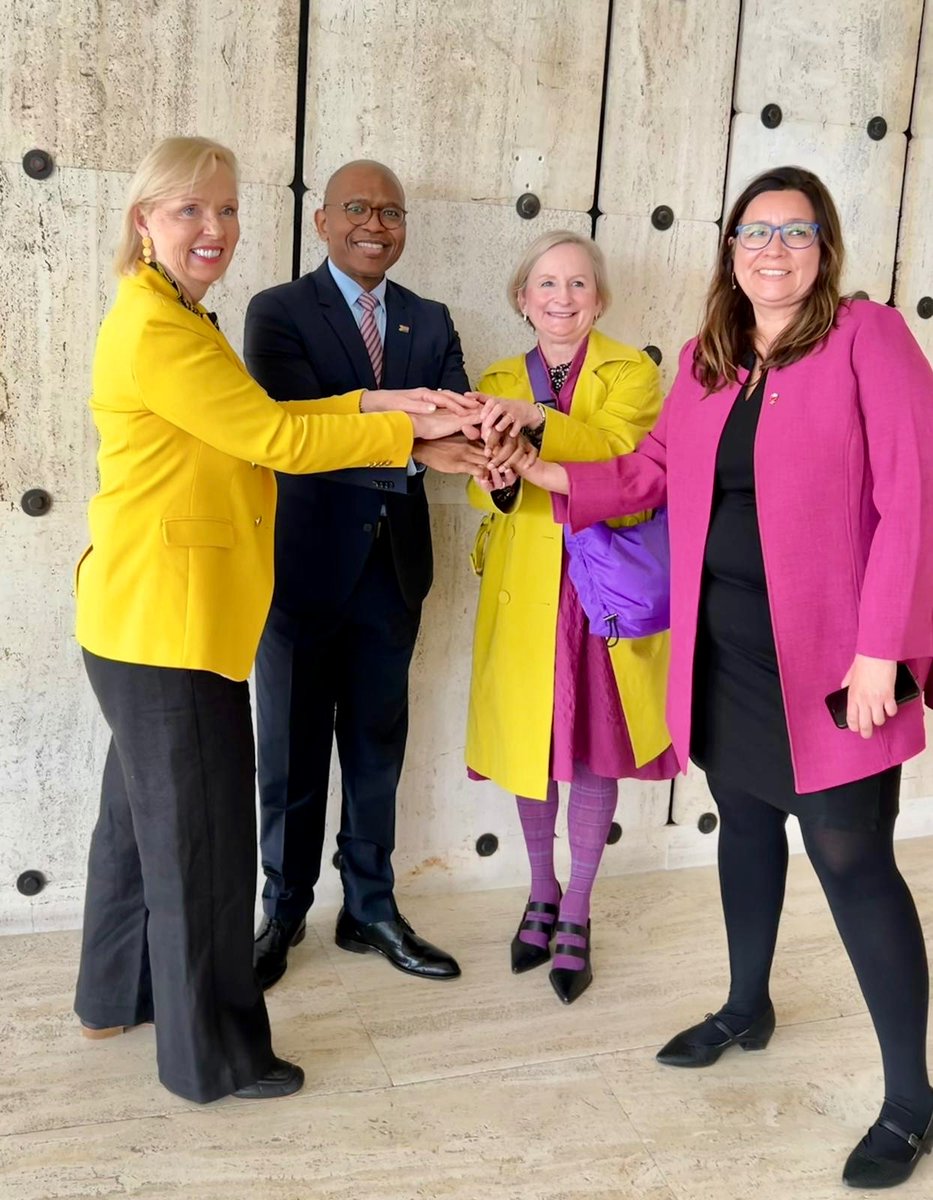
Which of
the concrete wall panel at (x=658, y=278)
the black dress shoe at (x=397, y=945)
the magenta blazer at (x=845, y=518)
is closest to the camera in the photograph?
the magenta blazer at (x=845, y=518)

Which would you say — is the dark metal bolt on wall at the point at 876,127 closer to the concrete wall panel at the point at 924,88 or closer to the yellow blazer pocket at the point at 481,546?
the concrete wall panel at the point at 924,88

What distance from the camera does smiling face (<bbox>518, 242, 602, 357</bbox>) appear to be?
3.00 metres

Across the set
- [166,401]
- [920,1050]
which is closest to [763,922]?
[920,1050]

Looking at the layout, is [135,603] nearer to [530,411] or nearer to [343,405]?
[343,405]

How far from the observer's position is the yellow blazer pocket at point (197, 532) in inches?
89.5

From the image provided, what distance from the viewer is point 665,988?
122 inches

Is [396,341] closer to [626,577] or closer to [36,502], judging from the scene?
[626,577]

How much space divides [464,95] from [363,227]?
0.61 m

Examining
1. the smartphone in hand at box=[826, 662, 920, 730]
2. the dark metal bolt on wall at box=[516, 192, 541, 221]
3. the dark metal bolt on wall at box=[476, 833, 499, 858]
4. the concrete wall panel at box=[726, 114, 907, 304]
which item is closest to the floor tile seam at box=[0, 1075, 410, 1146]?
the dark metal bolt on wall at box=[476, 833, 499, 858]

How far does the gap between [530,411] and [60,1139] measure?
181 centimetres

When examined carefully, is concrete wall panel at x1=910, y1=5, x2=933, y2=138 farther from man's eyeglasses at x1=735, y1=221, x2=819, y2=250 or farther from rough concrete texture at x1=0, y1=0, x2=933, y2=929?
man's eyeglasses at x1=735, y1=221, x2=819, y2=250

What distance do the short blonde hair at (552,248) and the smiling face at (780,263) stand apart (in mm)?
797

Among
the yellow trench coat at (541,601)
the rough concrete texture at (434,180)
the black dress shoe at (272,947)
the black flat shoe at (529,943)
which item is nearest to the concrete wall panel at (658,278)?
the rough concrete texture at (434,180)

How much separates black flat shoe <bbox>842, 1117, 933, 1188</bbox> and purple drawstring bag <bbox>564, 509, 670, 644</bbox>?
3.69 feet
